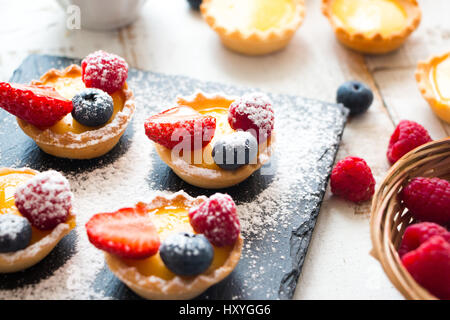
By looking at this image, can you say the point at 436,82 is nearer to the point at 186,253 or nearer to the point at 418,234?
the point at 418,234

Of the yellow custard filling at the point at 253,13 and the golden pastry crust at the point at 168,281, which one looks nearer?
the golden pastry crust at the point at 168,281

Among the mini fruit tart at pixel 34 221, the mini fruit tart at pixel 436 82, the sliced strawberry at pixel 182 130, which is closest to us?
the mini fruit tart at pixel 34 221

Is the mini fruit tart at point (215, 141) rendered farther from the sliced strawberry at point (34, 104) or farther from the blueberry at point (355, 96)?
the blueberry at point (355, 96)

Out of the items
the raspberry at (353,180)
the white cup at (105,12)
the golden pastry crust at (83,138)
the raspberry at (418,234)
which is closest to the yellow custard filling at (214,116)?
the golden pastry crust at (83,138)

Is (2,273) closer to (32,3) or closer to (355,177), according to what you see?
(355,177)

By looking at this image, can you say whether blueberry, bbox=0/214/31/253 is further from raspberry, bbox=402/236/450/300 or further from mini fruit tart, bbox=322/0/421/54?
mini fruit tart, bbox=322/0/421/54
